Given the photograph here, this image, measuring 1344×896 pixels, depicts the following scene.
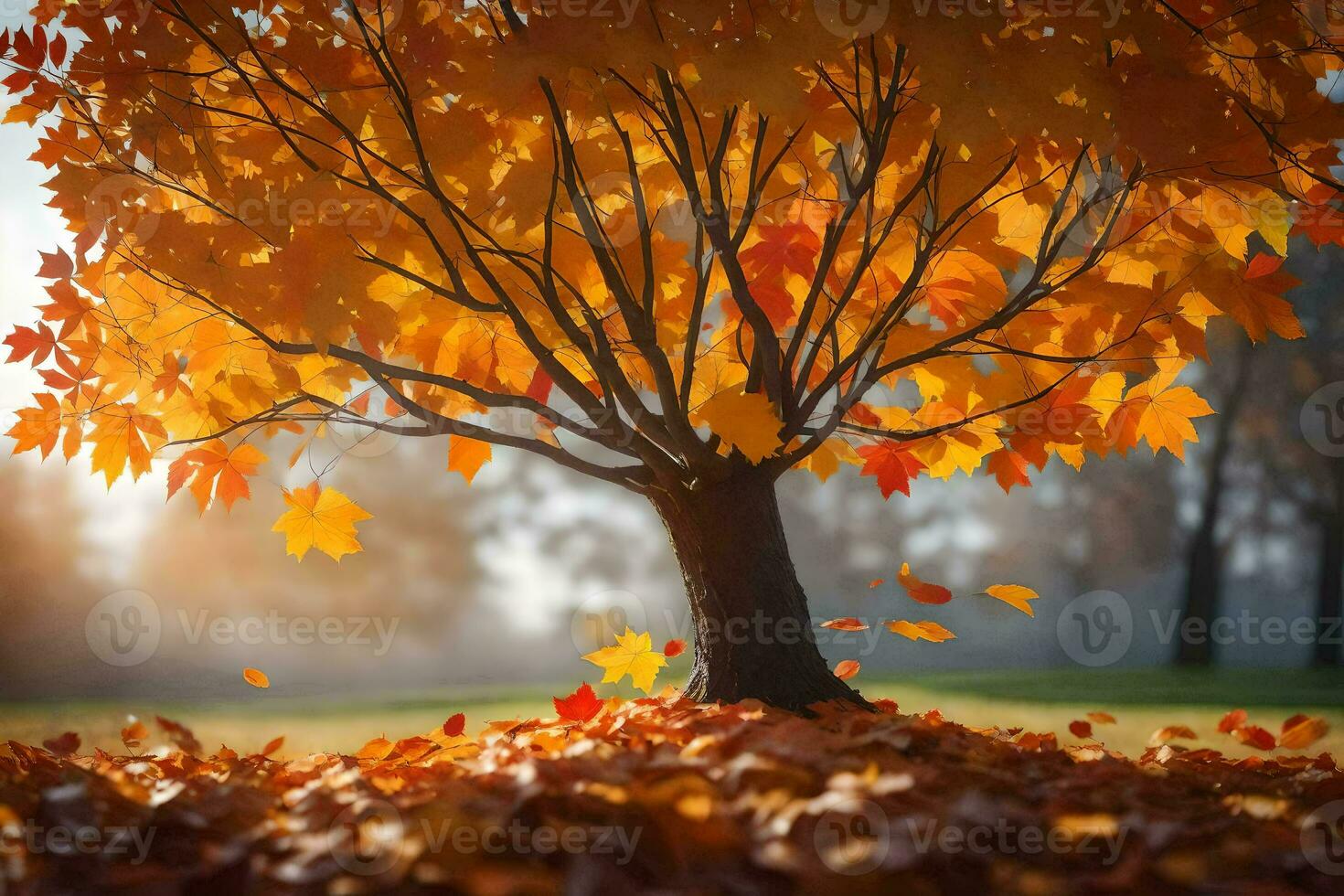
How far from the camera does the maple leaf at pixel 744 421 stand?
91.1 inches

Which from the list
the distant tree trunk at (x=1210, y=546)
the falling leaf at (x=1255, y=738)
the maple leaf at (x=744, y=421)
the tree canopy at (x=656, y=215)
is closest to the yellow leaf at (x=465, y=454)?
the tree canopy at (x=656, y=215)

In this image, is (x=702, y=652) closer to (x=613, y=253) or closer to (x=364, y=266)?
(x=613, y=253)

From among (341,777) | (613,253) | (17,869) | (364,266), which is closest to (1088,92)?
(613,253)

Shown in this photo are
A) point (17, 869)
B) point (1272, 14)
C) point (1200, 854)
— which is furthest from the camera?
point (1272, 14)

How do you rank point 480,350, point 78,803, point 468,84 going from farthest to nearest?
point 480,350
point 468,84
point 78,803

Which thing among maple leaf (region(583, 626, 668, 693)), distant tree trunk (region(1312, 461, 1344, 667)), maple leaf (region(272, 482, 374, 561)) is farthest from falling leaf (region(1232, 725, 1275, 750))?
distant tree trunk (region(1312, 461, 1344, 667))

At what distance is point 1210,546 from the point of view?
659 cm

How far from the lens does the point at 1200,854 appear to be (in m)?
1.42

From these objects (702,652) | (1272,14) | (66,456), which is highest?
(1272,14)

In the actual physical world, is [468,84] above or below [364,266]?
above

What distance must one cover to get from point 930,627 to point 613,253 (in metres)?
1.57

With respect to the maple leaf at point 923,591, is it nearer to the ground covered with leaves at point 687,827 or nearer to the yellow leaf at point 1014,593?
the yellow leaf at point 1014,593

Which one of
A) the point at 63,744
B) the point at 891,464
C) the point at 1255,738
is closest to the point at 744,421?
the point at 891,464

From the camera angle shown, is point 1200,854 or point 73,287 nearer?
point 1200,854
